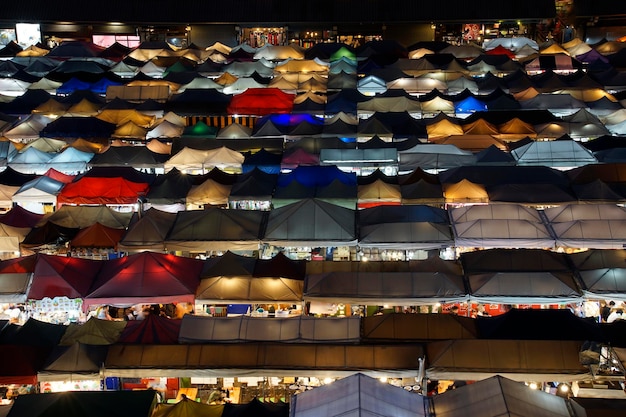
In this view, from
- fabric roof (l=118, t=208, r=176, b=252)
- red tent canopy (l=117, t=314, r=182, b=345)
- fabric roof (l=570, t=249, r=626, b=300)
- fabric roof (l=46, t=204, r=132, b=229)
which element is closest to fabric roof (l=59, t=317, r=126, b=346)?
red tent canopy (l=117, t=314, r=182, b=345)

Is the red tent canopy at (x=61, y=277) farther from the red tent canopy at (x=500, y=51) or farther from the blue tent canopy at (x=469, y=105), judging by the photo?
the red tent canopy at (x=500, y=51)

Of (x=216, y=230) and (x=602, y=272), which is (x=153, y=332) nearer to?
(x=216, y=230)

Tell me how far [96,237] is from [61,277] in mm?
2043

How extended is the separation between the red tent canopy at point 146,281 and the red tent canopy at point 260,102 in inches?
432

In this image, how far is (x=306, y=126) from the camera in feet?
72.2

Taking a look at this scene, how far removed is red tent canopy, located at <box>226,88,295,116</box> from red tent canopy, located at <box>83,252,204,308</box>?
36.0ft

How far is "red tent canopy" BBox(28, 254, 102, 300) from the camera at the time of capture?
13.4 metres

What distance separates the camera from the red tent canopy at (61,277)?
1338 centimetres

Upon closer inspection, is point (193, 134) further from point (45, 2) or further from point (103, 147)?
point (45, 2)

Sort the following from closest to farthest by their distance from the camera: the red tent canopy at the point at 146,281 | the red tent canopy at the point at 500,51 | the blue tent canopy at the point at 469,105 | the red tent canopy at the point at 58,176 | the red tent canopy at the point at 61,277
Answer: the red tent canopy at the point at 146,281 → the red tent canopy at the point at 61,277 → the red tent canopy at the point at 58,176 → the blue tent canopy at the point at 469,105 → the red tent canopy at the point at 500,51

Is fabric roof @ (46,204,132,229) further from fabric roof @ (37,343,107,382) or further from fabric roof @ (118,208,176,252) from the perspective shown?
fabric roof @ (37,343,107,382)

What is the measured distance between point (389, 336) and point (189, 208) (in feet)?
26.8

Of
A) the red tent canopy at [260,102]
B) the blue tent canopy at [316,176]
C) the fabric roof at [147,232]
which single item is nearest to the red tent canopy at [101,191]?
the fabric roof at [147,232]

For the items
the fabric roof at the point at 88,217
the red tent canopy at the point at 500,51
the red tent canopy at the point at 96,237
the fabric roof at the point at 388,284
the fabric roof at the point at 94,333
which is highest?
the red tent canopy at the point at 500,51
